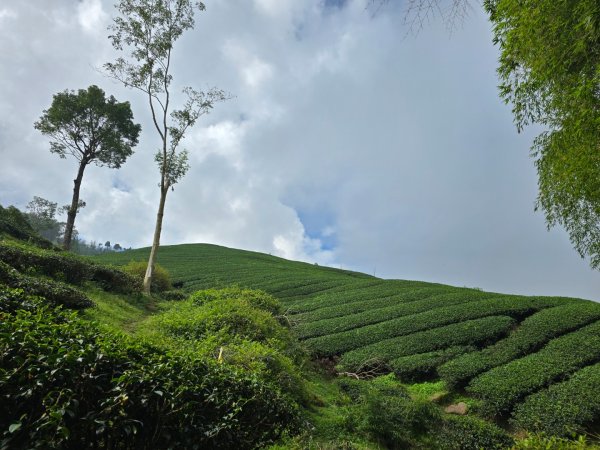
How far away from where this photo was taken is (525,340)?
1234 centimetres

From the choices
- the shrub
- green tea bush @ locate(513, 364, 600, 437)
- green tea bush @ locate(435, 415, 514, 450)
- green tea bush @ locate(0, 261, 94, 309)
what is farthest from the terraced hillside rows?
green tea bush @ locate(0, 261, 94, 309)

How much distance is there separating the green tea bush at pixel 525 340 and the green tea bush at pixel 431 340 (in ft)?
1.85

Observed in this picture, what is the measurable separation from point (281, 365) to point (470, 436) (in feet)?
14.0

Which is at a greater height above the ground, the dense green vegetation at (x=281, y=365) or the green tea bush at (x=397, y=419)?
the dense green vegetation at (x=281, y=365)

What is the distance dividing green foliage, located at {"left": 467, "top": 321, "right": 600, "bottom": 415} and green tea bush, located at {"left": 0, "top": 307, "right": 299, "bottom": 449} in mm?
7537

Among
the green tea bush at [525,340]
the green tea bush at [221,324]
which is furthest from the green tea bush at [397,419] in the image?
the green tea bush at [221,324]

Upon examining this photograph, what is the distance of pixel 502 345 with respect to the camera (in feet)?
40.7

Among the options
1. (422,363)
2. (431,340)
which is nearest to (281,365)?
(422,363)

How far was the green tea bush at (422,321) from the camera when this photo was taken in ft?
47.4

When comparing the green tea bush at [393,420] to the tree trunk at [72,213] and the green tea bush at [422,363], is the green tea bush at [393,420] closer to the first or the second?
the green tea bush at [422,363]

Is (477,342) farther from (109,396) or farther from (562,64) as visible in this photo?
(109,396)

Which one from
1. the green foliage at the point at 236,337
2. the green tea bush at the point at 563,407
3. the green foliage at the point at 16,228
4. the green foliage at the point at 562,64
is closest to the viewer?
the green foliage at the point at 562,64

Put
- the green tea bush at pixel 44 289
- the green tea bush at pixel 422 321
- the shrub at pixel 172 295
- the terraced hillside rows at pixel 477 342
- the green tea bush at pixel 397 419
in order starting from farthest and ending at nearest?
the shrub at pixel 172 295 < the green tea bush at pixel 422 321 < the terraced hillside rows at pixel 477 342 < the green tea bush at pixel 44 289 < the green tea bush at pixel 397 419

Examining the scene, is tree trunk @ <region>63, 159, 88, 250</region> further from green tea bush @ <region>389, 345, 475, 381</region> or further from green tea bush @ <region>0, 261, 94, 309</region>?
green tea bush @ <region>389, 345, 475, 381</region>
